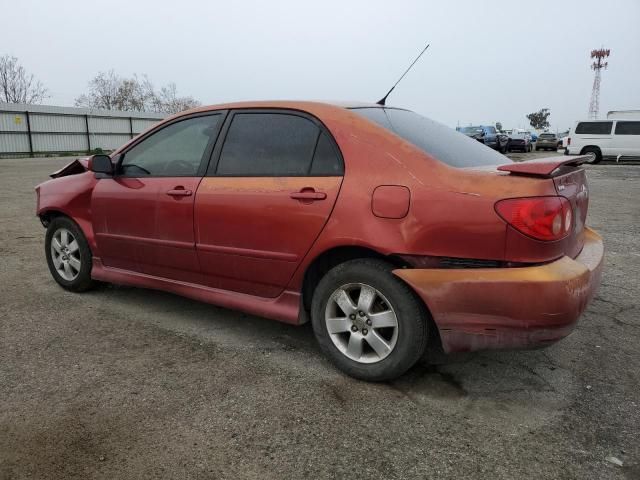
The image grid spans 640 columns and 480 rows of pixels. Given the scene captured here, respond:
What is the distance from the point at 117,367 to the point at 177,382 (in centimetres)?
44

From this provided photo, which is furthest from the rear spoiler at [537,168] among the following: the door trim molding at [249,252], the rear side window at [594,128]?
the rear side window at [594,128]

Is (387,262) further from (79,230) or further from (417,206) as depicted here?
(79,230)

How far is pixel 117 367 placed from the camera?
Answer: 304 cm

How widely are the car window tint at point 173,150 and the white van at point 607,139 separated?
2269cm

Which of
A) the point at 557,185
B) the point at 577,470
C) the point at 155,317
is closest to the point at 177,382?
the point at 155,317

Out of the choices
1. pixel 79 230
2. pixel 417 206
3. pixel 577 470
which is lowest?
pixel 577 470

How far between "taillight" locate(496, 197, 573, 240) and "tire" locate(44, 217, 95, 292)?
10.8 feet

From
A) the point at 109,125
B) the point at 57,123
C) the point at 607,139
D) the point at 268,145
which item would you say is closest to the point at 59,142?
the point at 57,123

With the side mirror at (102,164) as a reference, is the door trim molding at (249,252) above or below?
below

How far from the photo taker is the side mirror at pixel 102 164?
390cm

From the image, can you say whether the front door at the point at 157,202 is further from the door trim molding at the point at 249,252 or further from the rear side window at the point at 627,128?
the rear side window at the point at 627,128

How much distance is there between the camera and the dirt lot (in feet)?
7.14

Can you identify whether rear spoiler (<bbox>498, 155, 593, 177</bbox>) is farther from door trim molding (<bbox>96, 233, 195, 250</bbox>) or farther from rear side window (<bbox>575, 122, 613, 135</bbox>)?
rear side window (<bbox>575, 122, 613, 135</bbox>)

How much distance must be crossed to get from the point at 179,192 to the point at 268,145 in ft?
2.37
